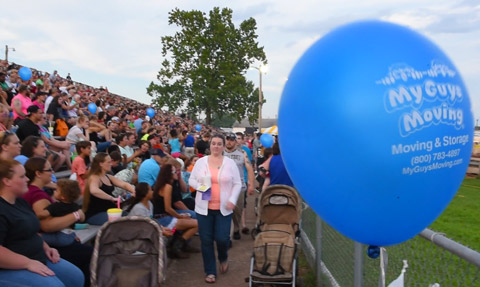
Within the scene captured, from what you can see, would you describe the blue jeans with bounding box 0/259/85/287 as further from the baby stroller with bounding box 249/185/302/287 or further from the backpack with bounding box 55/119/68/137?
the backpack with bounding box 55/119/68/137

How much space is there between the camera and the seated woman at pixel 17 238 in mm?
3422

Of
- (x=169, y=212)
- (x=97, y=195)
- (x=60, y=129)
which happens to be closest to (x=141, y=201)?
(x=97, y=195)

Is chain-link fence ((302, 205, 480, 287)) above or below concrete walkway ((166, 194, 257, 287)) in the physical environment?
above

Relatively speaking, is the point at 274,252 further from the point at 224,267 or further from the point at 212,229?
the point at 224,267

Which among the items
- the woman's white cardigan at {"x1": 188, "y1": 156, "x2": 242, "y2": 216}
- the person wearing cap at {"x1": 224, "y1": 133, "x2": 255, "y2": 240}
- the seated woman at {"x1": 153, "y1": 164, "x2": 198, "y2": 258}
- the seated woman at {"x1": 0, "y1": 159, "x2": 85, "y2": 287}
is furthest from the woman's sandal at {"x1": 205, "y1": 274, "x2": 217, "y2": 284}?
the seated woman at {"x1": 0, "y1": 159, "x2": 85, "y2": 287}

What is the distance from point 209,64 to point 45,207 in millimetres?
41740

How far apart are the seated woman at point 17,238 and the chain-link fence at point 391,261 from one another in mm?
2596

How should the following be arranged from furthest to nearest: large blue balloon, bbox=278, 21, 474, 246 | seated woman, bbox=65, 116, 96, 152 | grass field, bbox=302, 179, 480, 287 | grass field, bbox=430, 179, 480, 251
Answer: grass field, bbox=430, 179, 480, 251 < seated woman, bbox=65, 116, 96, 152 < grass field, bbox=302, 179, 480, 287 < large blue balloon, bbox=278, 21, 474, 246

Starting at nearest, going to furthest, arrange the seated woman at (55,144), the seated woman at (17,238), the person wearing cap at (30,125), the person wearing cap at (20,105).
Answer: the seated woman at (17,238) < the person wearing cap at (30,125) < the seated woman at (55,144) < the person wearing cap at (20,105)

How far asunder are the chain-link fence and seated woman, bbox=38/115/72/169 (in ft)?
15.8

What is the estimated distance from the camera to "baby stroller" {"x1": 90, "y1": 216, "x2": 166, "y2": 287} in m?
4.47

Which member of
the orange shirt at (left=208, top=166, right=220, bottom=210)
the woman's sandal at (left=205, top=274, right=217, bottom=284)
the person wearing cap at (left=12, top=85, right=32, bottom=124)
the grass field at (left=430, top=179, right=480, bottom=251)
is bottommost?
the grass field at (left=430, top=179, right=480, bottom=251)

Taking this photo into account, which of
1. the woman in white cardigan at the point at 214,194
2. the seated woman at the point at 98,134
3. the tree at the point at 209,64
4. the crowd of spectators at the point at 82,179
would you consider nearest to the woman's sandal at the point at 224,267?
the woman in white cardigan at the point at 214,194

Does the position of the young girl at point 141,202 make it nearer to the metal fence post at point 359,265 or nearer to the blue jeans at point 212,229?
the blue jeans at point 212,229
